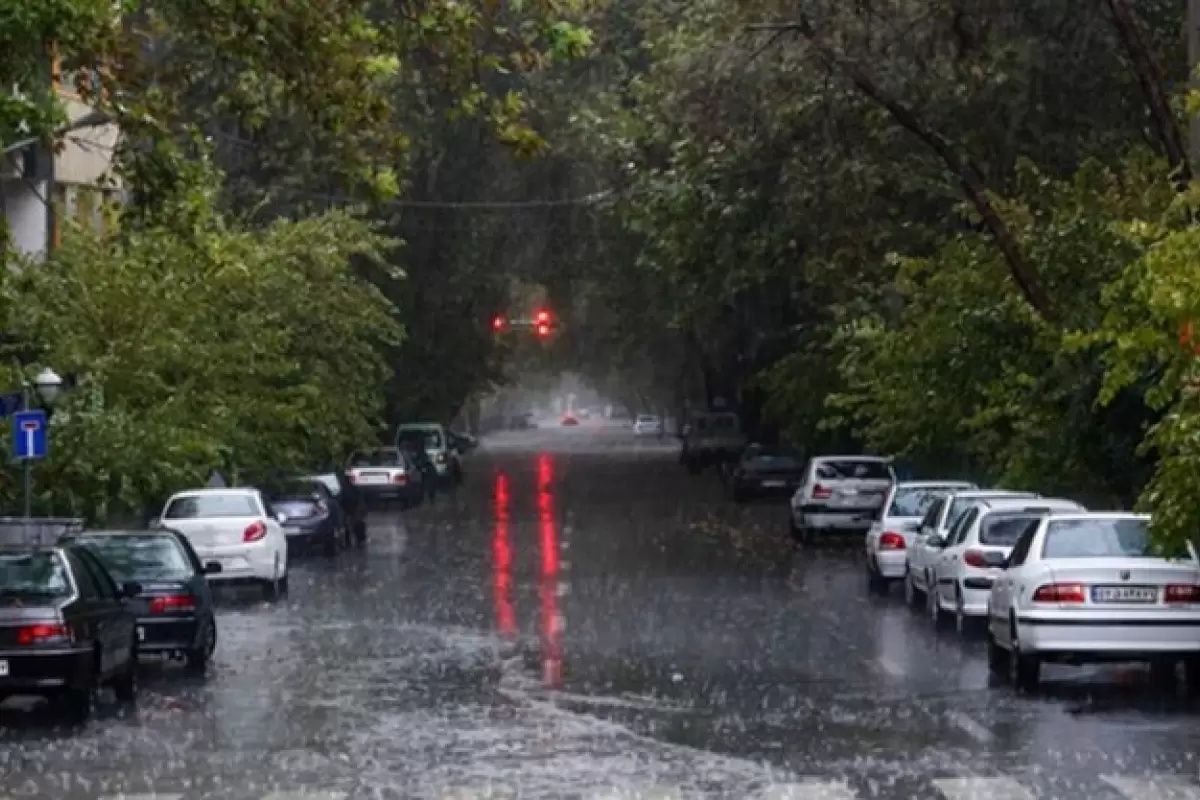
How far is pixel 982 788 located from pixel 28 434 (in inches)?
701

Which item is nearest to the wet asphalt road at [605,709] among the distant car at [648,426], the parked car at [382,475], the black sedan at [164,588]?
the black sedan at [164,588]

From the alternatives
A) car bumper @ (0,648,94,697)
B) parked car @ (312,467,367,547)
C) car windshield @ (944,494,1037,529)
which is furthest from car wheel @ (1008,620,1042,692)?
parked car @ (312,467,367,547)

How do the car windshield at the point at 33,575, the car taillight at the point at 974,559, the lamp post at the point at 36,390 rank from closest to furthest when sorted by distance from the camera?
the car windshield at the point at 33,575 → the car taillight at the point at 974,559 → the lamp post at the point at 36,390

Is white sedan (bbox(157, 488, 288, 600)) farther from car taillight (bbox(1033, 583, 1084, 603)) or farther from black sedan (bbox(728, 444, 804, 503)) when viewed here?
black sedan (bbox(728, 444, 804, 503))

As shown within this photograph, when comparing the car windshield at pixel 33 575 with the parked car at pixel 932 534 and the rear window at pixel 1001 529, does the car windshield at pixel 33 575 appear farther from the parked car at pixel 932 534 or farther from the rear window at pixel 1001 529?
the parked car at pixel 932 534

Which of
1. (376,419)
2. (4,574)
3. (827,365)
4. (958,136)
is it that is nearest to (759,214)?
(958,136)


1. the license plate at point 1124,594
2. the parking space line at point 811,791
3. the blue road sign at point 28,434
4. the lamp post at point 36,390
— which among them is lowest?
the parking space line at point 811,791

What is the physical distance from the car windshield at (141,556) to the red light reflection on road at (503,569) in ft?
13.6

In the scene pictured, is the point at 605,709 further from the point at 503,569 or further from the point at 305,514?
the point at 305,514

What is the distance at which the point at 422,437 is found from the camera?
235ft

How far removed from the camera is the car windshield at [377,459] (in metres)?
61.2

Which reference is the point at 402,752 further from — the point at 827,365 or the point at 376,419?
the point at 376,419

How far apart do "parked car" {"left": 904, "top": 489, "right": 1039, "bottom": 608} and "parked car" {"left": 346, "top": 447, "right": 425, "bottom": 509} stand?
30641 millimetres

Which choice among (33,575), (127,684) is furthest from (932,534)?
(33,575)
